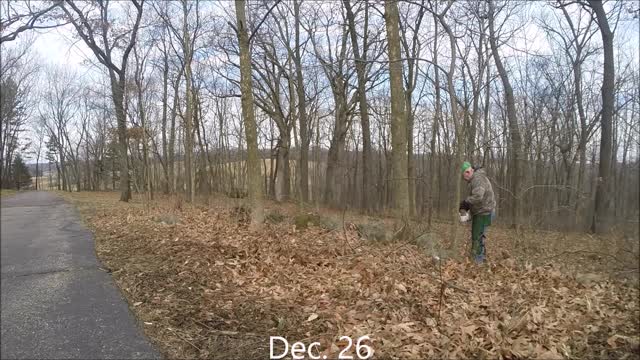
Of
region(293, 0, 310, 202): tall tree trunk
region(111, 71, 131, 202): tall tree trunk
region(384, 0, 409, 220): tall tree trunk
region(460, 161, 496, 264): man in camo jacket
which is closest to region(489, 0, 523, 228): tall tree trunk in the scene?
region(384, 0, 409, 220): tall tree trunk

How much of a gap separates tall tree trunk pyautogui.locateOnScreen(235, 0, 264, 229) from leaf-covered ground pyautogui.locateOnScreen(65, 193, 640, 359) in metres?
1.81

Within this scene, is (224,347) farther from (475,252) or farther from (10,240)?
(475,252)

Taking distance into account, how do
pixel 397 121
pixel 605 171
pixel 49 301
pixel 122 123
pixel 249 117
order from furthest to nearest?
pixel 122 123 < pixel 249 117 < pixel 397 121 < pixel 605 171 < pixel 49 301

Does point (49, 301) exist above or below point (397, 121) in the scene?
below

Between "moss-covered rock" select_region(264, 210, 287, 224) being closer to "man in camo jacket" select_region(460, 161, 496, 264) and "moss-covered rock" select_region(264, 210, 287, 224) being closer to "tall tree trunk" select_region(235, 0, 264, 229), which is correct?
"tall tree trunk" select_region(235, 0, 264, 229)

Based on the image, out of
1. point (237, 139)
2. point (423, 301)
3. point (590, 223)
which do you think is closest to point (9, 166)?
point (423, 301)

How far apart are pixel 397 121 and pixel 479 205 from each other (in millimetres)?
2908

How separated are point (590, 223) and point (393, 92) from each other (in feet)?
18.5

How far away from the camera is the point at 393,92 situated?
957 centimetres

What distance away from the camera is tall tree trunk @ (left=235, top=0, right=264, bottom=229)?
9453 mm

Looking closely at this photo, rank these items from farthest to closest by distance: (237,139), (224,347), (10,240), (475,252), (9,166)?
1. (237,139)
2. (475,252)
3. (224,347)
4. (9,166)
5. (10,240)

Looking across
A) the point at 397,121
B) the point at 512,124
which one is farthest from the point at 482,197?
the point at 512,124

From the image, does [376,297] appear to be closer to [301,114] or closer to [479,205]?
[479,205]

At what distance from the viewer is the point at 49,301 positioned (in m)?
3.93
